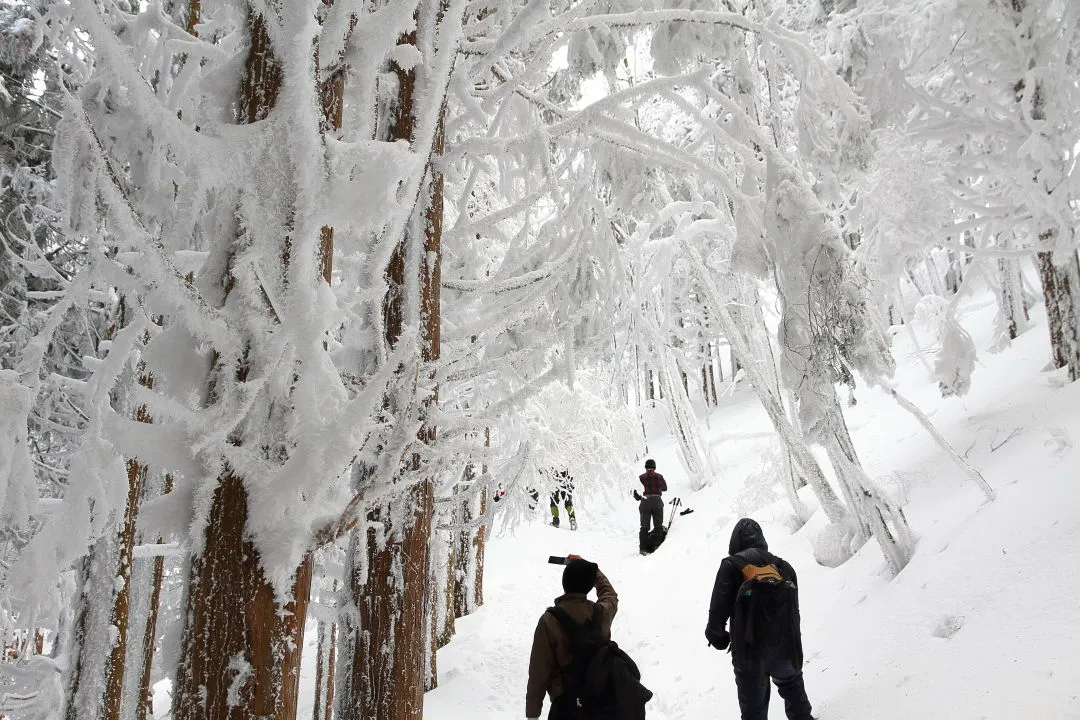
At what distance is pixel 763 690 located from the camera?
4.43 meters

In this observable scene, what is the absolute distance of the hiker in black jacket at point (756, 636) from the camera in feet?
14.0

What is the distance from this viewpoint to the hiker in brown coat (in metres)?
3.63

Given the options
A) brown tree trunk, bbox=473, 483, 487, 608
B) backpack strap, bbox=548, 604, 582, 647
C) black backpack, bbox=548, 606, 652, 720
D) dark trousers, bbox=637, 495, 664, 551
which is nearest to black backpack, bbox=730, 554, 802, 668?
black backpack, bbox=548, 606, 652, 720

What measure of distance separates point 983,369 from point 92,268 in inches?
502

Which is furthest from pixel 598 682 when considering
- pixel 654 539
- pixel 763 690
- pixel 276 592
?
pixel 654 539

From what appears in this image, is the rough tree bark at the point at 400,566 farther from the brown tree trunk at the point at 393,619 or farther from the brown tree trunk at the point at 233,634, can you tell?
the brown tree trunk at the point at 233,634

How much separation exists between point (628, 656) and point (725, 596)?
36.4 inches

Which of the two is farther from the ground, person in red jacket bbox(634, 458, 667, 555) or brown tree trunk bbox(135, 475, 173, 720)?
person in red jacket bbox(634, 458, 667, 555)

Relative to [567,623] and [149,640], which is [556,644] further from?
[149,640]

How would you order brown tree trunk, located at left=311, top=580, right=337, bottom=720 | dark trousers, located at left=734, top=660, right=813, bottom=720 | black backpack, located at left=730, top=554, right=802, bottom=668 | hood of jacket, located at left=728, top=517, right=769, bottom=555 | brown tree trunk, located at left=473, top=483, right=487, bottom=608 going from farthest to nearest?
brown tree trunk, located at left=473, top=483, right=487, bottom=608 < brown tree trunk, located at left=311, top=580, right=337, bottom=720 < hood of jacket, located at left=728, top=517, right=769, bottom=555 < dark trousers, located at left=734, top=660, right=813, bottom=720 < black backpack, located at left=730, top=554, right=802, bottom=668

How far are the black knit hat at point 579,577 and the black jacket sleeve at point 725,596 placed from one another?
44.4 inches

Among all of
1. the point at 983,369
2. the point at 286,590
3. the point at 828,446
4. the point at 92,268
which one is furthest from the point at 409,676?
the point at 983,369

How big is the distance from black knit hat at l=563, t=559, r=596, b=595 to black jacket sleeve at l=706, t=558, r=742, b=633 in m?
1.13

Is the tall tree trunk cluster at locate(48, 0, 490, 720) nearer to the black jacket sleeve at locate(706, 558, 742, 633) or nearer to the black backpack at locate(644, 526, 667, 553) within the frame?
the black jacket sleeve at locate(706, 558, 742, 633)
